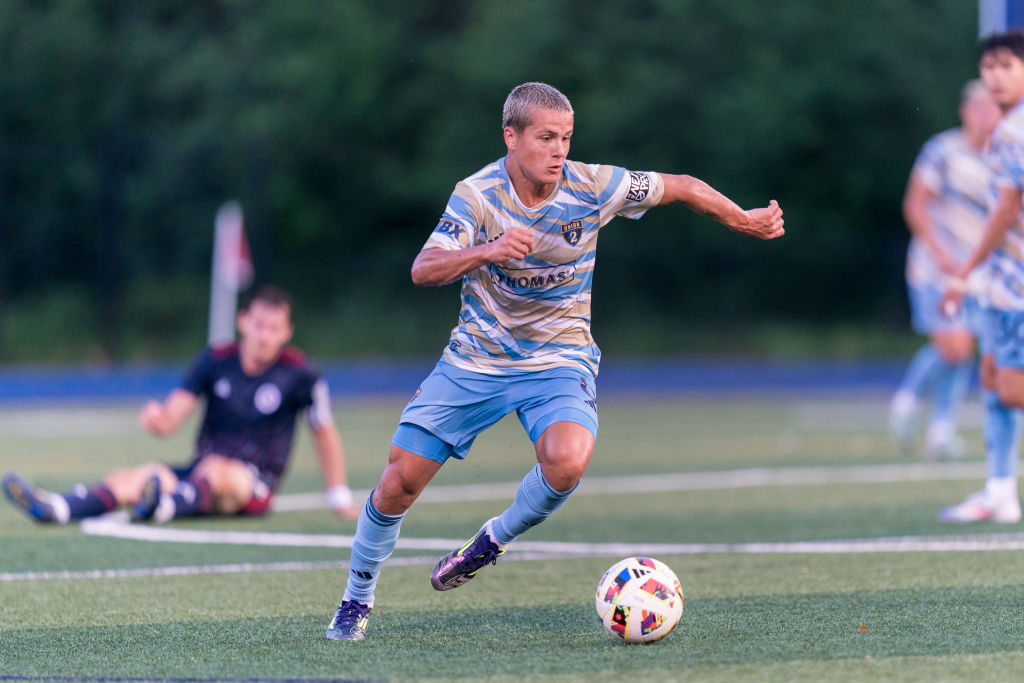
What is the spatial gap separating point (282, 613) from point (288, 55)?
29783mm

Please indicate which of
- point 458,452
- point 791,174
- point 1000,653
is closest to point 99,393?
point 791,174

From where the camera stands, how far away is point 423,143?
1345 inches

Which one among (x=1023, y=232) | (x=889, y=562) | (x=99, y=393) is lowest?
(x=99, y=393)

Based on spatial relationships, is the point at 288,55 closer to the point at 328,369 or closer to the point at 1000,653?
the point at 328,369

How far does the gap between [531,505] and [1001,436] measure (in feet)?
12.2

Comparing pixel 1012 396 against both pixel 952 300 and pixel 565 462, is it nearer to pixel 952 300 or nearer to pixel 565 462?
pixel 952 300

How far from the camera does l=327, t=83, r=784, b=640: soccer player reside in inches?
199

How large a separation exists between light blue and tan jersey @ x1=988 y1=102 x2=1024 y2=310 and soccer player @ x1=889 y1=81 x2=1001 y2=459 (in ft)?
8.62

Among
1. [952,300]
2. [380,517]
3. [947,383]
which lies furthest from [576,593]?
[947,383]

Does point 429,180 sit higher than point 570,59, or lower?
lower

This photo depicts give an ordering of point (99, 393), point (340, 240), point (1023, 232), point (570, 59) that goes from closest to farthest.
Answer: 1. point (1023, 232)
2. point (99, 393)
3. point (570, 59)
4. point (340, 240)

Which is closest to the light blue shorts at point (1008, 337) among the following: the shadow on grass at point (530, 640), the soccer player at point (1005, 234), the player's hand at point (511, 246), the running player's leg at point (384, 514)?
the soccer player at point (1005, 234)

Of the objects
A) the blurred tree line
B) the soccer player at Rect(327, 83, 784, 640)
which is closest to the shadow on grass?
the soccer player at Rect(327, 83, 784, 640)

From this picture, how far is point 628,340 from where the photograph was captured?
2841 cm
